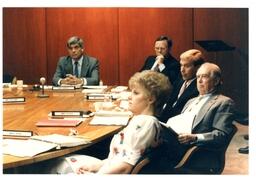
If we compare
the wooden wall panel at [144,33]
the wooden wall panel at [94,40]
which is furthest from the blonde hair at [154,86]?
the wooden wall panel at [94,40]

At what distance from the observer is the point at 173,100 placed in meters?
2.99

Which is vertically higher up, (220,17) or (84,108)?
(220,17)

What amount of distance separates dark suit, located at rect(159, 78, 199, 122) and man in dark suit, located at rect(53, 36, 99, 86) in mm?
1905

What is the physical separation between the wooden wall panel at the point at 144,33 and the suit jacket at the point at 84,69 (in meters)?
0.32

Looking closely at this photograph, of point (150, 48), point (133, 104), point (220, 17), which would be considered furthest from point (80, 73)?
point (133, 104)

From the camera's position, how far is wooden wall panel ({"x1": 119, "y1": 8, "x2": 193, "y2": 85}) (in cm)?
394

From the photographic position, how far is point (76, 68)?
5.21m

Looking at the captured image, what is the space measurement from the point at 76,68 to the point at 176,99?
228 cm

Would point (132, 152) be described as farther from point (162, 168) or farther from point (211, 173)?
point (211, 173)

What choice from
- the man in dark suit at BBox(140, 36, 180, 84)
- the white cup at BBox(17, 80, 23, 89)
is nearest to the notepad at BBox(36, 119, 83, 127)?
the man in dark suit at BBox(140, 36, 180, 84)

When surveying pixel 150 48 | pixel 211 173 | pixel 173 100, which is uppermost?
pixel 150 48

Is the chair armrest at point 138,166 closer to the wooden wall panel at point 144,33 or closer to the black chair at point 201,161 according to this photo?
the black chair at point 201,161

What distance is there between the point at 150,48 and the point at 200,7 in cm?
100
